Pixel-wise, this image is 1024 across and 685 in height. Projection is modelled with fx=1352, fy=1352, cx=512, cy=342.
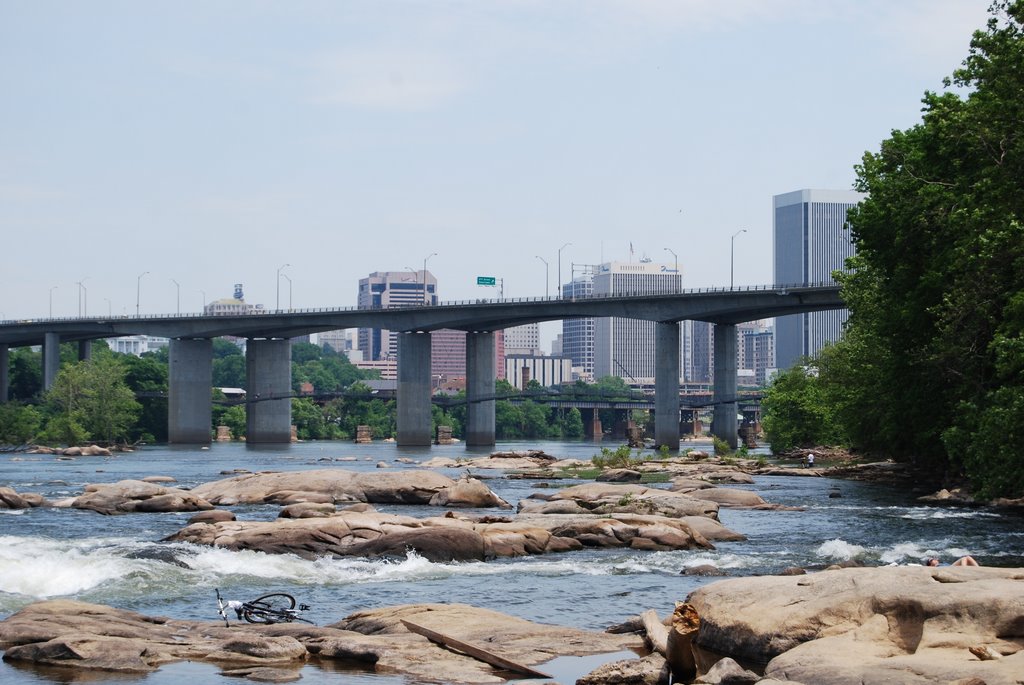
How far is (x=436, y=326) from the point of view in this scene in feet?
451

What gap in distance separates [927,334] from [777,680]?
118ft

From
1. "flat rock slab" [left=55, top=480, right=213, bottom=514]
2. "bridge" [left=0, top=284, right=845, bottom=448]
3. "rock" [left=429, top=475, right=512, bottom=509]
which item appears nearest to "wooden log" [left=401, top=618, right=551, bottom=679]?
"flat rock slab" [left=55, top=480, right=213, bottom=514]

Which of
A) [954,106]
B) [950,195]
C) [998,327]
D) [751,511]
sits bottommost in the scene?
[751,511]

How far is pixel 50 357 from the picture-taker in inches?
6122

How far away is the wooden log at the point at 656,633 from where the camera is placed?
18094 millimetres

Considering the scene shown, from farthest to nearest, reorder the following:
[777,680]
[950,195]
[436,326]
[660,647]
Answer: [436,326]
[950,195]
[660,647]
[777,680]

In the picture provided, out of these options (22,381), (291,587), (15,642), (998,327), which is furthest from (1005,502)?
(22,381)

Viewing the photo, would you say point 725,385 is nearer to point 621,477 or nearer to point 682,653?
point 621,477

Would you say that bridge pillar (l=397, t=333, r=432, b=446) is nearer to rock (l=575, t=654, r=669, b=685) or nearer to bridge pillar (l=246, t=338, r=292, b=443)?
bridge pillar (l=246, t=338, r=292, b=443)

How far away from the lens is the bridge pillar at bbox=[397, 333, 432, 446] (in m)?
139

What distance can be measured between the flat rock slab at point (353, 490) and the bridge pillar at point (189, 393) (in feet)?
313

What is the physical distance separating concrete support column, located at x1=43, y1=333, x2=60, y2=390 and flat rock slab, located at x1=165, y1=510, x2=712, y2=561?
126 meters

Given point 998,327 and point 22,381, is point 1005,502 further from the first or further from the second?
point 22,381

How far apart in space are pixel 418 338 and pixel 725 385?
32.0m
